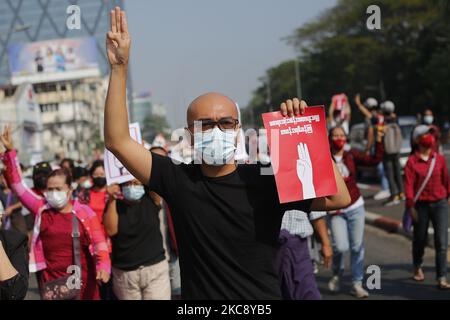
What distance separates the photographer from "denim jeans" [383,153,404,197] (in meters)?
14.1

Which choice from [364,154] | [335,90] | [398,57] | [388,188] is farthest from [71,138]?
[364,154]

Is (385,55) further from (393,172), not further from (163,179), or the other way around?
(163,179)

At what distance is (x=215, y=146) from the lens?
9.63 ft

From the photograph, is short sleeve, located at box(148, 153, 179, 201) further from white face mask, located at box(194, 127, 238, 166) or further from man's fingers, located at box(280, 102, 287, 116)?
man's fingers, located at box(280, 102, 287, 116)

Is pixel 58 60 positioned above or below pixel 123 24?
above

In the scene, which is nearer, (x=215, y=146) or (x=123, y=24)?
(x=123, y=24)

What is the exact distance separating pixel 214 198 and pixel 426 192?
16.4ft

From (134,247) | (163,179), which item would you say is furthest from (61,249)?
(163,179)

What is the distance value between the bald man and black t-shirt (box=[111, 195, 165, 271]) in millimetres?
2762

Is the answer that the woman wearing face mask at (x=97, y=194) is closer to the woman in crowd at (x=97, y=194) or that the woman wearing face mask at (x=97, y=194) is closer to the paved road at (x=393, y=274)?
the woman in crowd at (x=97, y=194)

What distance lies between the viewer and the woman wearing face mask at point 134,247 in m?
5.70

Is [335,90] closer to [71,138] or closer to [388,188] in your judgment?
[71,138]

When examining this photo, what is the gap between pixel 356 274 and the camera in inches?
293

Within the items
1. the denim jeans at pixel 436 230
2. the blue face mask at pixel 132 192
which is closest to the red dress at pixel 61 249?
the blue face mask at pixel 132 192
